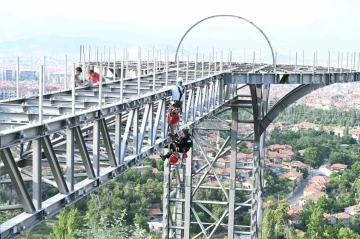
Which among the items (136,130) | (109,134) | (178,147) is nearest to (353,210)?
(178,147)

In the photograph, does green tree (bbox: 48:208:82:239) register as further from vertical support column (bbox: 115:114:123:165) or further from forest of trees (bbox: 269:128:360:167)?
forest of trees (bbox: 269:128:360:167)

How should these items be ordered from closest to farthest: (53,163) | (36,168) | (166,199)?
(36,168) < (53,163) < (166,199)

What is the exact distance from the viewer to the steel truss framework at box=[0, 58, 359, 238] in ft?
27.7

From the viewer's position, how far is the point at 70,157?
9.25 metres

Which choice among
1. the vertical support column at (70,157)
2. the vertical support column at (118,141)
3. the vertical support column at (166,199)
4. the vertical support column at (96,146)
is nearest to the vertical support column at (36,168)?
the vertical support column at (70,157)

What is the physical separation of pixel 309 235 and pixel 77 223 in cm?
1671

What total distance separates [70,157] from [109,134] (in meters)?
3.50


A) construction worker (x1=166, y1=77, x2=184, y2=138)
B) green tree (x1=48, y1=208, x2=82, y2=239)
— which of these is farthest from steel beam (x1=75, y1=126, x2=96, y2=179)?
green tree (x1=48, y1=208, x2=82, y2=239)

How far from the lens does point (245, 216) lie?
5506 cm

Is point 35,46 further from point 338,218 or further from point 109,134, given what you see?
point 338,218

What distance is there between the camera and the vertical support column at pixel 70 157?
9258mm

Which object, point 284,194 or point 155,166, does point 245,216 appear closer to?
point 155,166

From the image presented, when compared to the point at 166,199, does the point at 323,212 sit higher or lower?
lower

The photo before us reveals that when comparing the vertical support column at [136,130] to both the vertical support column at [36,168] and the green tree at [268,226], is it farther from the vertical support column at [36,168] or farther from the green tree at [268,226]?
the green tree at [268,226]
